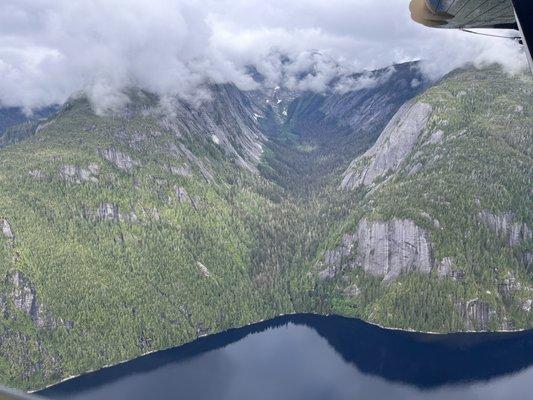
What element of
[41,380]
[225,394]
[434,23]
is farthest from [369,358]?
[434,23]

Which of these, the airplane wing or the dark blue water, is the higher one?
the airplane wing

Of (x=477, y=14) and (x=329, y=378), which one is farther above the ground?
(x=477, y=14)

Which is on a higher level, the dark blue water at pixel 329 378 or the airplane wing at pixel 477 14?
the airplane wing at pixel 477 14

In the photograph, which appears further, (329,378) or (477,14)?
(329,378)

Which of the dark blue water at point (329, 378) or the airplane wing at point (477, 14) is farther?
the dark blue water at point (329, 378)

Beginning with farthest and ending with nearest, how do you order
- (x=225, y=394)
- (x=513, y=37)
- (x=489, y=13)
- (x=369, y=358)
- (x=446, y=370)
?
(x=369, y=358)
(x=446, y=370)
(x=225, y=394)
(x=513, y=37)
(x=489, y=13)

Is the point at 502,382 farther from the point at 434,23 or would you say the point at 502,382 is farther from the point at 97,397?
the point at 434,23

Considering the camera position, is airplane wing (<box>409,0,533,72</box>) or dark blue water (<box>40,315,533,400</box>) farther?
dark blue water (<box>40,315,533,400</box>)

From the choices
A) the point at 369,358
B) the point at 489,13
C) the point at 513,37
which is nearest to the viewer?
the point at 489,13
